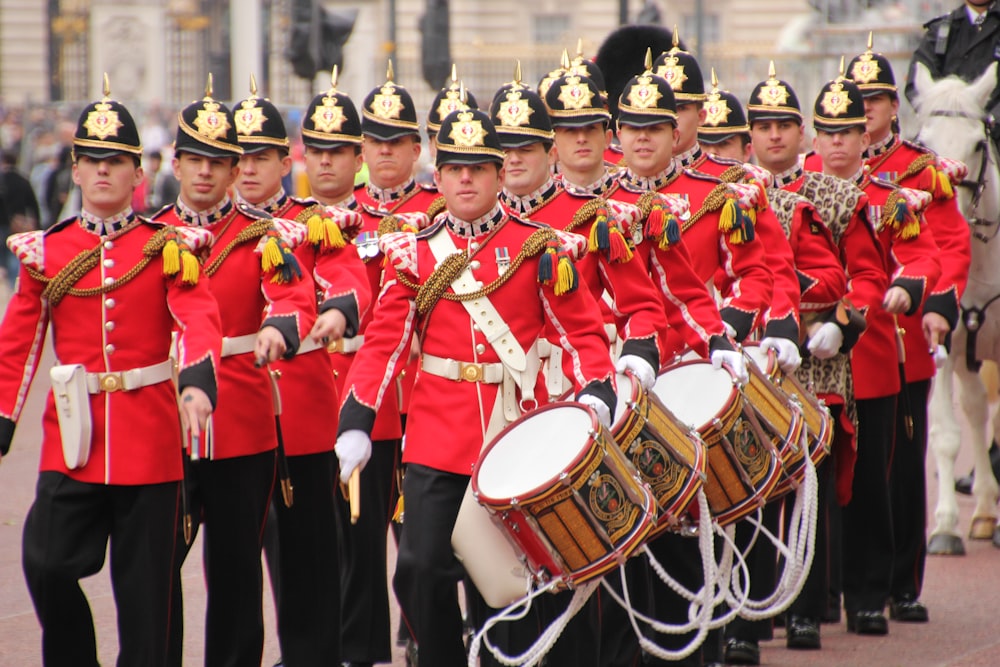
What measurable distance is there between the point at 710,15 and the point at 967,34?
37.7 meters

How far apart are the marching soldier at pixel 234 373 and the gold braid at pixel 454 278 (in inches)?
19.8

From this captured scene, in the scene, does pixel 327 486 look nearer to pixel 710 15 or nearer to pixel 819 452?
pixel 819 452

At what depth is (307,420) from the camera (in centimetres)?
676

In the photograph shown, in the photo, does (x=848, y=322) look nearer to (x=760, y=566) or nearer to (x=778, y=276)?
(x=778, y=276)

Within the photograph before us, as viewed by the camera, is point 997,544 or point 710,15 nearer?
point 997,544

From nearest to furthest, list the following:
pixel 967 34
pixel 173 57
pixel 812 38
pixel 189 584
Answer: pixel 189 584 < pixel 967 34 < pixel 812 38 < pixel 173 57

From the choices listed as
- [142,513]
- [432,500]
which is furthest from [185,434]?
[432,500]

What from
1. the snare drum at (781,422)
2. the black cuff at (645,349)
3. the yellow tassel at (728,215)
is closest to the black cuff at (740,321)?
the yellow tassel at (728,215)

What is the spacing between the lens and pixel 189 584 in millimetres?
8695

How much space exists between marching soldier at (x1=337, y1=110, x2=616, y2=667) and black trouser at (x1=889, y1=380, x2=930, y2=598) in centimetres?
298

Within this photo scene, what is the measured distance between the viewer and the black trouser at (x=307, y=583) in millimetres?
6570

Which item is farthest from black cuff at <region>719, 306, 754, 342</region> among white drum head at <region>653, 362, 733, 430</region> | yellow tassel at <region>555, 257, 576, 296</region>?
yellow tassel at <region>555, 257, 576, 296</region>

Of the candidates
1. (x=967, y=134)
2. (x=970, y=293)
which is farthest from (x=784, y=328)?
(x=970, y=293)

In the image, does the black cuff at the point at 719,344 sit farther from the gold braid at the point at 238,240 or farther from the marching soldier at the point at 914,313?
the marching soldier at the point at 914,313
